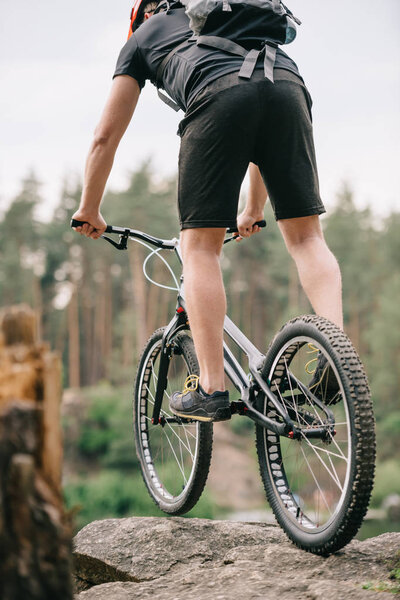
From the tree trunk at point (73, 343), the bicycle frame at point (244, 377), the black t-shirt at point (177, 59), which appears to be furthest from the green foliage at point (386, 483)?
the black t-shirt at point (177, 59)

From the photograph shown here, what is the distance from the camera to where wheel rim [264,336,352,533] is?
2142mm

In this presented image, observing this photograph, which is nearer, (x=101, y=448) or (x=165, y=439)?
(x=165, y=439)

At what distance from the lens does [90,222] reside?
2.94m

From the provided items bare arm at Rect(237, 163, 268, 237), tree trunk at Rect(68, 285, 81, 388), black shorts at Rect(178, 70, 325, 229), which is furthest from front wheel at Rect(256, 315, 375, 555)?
tree trunk at Rect(68, 285, 81, 388)

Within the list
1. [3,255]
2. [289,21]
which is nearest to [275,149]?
[289,21]

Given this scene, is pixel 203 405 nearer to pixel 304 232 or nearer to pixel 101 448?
pixel 304 232

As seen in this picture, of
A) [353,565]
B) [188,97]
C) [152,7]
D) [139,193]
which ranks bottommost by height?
[353,565]

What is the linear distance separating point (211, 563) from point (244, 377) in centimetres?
77

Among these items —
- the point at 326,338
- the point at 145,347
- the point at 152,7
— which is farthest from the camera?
the point at 145,347

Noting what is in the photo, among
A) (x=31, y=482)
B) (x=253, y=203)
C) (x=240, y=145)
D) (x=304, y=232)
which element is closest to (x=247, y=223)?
(x=253, y=203)

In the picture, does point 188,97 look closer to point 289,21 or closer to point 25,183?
point 289,21

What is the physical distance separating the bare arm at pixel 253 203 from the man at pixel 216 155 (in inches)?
19.2

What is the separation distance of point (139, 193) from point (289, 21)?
32655 mm

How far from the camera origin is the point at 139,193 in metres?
34.7
